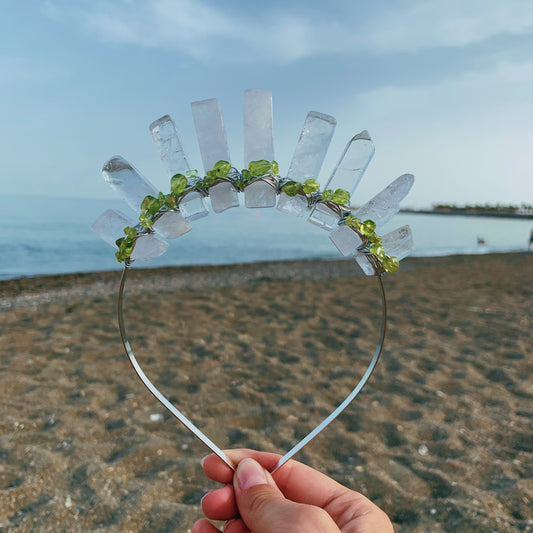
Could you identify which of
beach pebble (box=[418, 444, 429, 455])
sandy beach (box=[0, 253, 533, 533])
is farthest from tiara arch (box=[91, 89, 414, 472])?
beach pebble (box=[418, 444, 429, 455])

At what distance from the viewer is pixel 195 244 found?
1933 cm

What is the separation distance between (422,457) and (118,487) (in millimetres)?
2086

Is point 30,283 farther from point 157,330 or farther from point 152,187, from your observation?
Result: point 152,187

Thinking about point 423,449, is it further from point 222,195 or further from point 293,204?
point 222,195

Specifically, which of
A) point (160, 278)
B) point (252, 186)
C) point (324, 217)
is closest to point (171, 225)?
point (252, 186)

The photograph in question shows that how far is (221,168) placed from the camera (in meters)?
1.30

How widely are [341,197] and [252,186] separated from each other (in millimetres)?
283

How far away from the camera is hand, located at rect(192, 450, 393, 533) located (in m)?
1.25

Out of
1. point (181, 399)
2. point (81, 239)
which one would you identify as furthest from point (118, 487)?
point (81, 239)

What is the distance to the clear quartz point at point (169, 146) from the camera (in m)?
1.32

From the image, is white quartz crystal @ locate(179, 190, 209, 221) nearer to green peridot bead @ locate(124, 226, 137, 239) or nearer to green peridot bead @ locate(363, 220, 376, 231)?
green peridot bead @ locate(124, 226, 137, 239)

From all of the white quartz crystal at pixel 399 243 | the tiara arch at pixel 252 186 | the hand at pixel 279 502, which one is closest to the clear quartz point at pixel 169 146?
the tiara arch at pixel 252 186

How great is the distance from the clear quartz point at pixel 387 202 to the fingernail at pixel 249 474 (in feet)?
3.22

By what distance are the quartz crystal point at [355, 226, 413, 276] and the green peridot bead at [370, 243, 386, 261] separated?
0.19 ft
